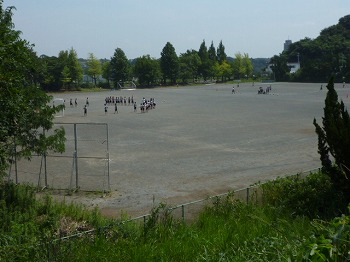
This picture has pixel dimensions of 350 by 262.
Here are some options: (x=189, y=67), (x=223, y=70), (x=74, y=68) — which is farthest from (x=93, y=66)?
(x=223, y=70)

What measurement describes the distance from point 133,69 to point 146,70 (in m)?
4.76

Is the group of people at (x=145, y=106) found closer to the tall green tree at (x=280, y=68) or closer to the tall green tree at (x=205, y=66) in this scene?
the tall green tree at (x=205, y=66)

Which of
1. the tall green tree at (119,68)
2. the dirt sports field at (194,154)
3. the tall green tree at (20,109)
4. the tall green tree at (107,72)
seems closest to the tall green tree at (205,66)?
the tall green tree at (119,68)

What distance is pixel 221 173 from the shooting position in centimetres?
2173

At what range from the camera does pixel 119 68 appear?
10894 cm

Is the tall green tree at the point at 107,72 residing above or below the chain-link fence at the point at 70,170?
above

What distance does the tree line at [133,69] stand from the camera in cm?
9700

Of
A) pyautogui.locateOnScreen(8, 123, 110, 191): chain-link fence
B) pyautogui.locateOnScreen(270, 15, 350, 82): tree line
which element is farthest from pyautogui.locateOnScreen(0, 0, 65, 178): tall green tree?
pyautogui.locateOnScreen(270, 15, 350, 82): tree line

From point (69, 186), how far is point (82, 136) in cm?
1483

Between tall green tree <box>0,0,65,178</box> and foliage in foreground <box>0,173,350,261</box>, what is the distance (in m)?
1.57

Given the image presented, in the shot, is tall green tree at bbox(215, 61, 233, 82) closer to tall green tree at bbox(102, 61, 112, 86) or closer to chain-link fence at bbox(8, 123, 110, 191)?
tall green tree at bbox(102, 61, 112, 86)

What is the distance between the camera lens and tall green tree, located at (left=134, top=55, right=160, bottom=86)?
108 metres

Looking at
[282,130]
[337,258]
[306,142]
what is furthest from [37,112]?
[282,130]

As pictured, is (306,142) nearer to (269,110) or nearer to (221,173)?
(221,173)
